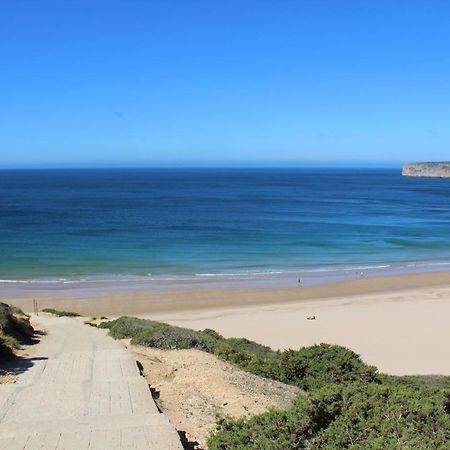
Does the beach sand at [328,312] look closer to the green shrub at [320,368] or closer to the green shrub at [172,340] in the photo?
the green shrub at [172,340]

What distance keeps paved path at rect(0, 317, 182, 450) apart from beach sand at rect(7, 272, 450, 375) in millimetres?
10285

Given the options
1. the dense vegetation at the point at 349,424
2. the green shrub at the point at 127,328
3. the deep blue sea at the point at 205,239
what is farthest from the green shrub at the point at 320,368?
the deep blue sea at the point at 205,239

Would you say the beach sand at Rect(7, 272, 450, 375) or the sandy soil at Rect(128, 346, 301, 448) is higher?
the sandy soil at Rect(128, 346, 301, 448)

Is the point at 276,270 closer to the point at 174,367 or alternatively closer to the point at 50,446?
the point at 174,367

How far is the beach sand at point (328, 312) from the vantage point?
1941 cm

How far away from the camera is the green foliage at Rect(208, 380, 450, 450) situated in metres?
5.04

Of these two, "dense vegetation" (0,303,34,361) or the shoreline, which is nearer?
"dense vegetation" (0,303,34,361)

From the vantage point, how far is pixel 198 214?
6419 centimetres

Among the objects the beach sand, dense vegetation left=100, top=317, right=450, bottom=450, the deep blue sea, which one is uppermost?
dense vegetation left=100, top=317, right=450, bottom=450

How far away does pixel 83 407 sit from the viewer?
25.0 ft

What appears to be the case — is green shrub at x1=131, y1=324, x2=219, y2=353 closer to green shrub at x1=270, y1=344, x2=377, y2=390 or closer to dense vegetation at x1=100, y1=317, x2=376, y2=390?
dense vegetation at x1=100, y1=317, x2=376, y2=390

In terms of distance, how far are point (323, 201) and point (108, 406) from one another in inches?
3187

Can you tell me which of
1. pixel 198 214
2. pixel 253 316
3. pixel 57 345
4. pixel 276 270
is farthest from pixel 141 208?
pixel 57 345

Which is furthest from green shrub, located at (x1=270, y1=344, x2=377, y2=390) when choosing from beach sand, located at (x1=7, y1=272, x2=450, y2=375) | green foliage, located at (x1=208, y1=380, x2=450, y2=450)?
beach sand, located at (x1=7, y1=272, x2=450, y2=375)
